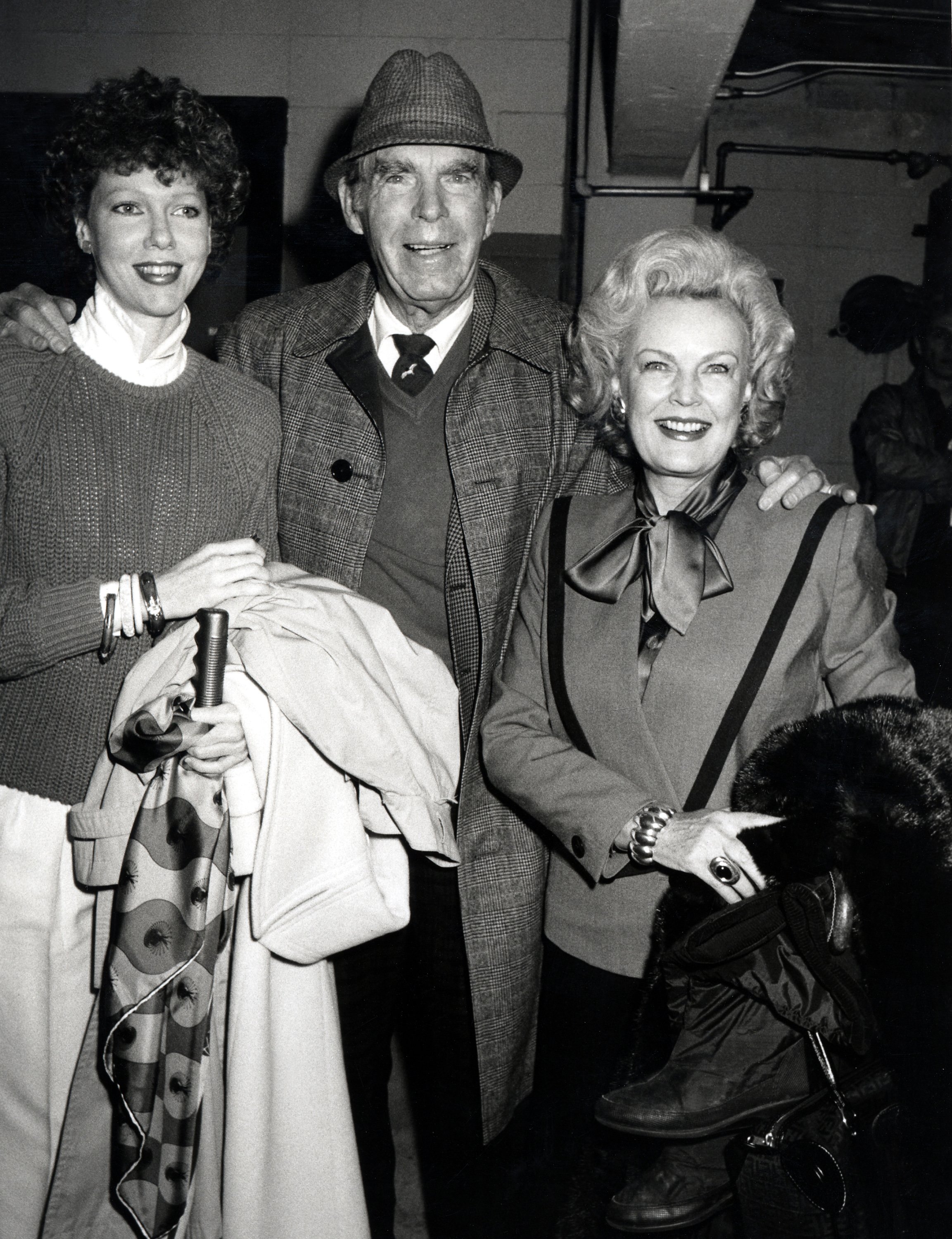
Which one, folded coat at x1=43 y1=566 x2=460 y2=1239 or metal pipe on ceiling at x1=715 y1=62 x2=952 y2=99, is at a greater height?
metal pipe on ceiling at x1=715 y1=62 x2=952 y2=99

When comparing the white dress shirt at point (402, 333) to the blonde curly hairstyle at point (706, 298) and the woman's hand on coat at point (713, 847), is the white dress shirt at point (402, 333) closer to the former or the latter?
the blonde curly hairstyle at point (706, 298)

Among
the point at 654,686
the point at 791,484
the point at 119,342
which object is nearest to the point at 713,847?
the point at 654,686

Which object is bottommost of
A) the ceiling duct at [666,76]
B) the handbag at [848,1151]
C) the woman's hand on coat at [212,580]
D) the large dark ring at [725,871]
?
the handbag at [848,1151]

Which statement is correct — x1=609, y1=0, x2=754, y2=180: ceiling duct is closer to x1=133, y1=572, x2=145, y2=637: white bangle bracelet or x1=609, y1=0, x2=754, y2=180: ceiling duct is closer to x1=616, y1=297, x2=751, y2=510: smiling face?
x1=616, y1=297, x2=751, y2=510: smiling face

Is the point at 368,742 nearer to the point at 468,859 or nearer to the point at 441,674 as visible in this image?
the point at 441,674

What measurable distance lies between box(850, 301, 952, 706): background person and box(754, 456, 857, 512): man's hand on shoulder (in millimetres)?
249

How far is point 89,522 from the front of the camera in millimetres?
1550

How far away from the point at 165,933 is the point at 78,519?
2.00ft

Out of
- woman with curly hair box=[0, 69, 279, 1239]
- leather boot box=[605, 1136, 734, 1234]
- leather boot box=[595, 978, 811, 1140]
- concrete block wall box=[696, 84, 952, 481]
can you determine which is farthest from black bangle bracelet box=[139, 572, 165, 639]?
concrete block wall box=[696, 84, 952, 481]

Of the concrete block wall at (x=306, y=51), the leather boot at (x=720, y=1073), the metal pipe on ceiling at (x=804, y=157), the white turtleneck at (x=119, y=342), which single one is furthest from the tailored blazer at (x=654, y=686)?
the metal pipe on ceiling at (x=804, y=157)

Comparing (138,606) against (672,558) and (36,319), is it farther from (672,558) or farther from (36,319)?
(672,558)

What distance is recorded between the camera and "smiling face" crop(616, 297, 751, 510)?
5.08 feet

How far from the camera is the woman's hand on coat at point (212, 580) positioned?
1.49 m

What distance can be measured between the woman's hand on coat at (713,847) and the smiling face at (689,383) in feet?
1.69
